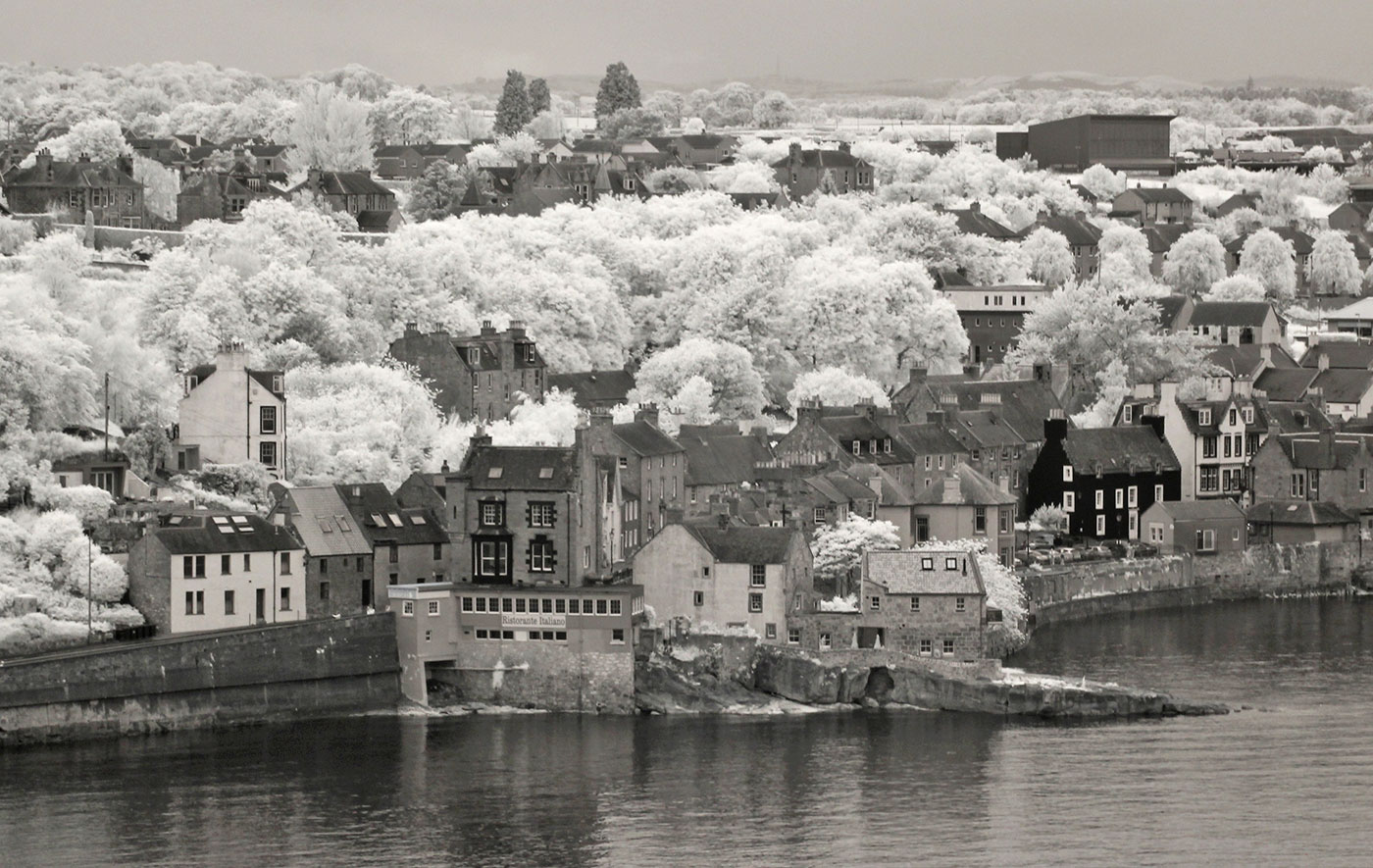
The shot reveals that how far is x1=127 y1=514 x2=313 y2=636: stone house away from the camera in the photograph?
65500 mm

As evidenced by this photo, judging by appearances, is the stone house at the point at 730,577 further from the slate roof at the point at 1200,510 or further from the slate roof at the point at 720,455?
the slate roof at the point at 1200,510

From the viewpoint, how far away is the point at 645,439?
75125 mm

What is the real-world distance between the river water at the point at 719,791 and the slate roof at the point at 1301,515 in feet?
65.6

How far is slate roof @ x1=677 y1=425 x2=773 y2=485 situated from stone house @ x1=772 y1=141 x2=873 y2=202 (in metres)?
63.2

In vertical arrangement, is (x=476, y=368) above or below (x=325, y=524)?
above

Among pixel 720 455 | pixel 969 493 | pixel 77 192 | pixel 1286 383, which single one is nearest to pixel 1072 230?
pixel 1286 383

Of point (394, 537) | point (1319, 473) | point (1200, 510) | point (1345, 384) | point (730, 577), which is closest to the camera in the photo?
point (730, 577)

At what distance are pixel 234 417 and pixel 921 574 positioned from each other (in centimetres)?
1875

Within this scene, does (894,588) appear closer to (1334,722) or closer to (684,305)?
(1334,722)

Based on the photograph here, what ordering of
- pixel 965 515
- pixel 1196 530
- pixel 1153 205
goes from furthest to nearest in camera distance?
1. pixel 1153 205
2. pixel 1196 530
3. pixel 965 515

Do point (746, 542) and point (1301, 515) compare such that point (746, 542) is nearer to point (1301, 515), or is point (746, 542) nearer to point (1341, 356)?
point (1301, 515)

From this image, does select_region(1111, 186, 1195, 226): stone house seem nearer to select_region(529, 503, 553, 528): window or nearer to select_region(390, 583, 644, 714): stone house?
select_region(529, 503, 553, 528): window

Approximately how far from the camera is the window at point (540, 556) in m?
69.2

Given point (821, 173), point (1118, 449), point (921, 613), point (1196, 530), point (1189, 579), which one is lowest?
point (921, 613)
